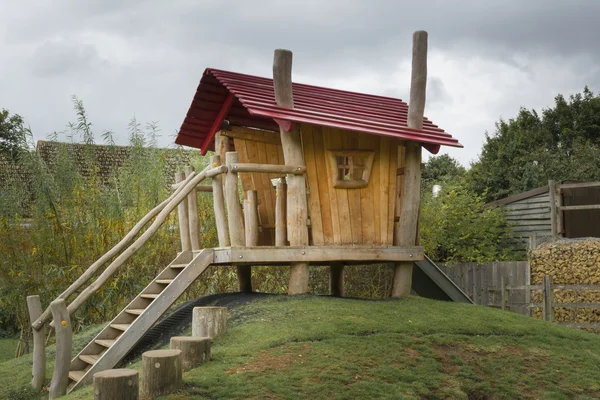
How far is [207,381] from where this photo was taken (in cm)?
619

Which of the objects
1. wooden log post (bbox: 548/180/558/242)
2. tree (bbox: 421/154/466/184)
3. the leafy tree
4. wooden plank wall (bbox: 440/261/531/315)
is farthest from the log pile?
tree (bbox: 421/154/466/184)

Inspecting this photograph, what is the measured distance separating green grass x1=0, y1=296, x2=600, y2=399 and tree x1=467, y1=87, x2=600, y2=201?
16.7 m

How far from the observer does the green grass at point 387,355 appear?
6.36 m

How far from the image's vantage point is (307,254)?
9062 mm

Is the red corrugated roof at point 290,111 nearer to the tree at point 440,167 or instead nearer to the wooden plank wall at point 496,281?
the wooden plank wall at point 496,281

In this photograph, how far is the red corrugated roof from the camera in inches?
356

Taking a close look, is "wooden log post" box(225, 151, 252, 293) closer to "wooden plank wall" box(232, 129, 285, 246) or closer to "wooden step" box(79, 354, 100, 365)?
"wooden plank wall" box(232, 129, 285, 246)

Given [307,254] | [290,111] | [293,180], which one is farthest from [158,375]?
[290,111]

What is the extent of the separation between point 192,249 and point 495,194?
18569 millimetres

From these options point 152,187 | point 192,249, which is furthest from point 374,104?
point 152,187

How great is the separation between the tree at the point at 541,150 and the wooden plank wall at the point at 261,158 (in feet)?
51.0

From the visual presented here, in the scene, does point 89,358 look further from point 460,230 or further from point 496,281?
point 460,230

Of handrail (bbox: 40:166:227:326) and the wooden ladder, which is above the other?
handrail (bbox: 40:166:227:326)

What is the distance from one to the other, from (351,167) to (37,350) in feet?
14.9
